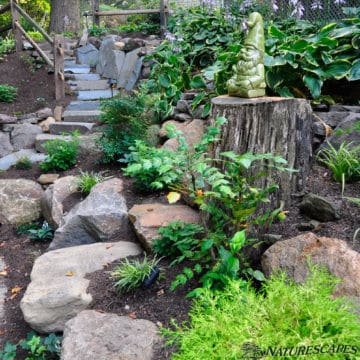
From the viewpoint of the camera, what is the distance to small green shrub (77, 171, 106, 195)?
4.49 m

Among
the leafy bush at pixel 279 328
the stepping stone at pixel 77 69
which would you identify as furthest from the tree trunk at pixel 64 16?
the leafy bush at pixel 279 328

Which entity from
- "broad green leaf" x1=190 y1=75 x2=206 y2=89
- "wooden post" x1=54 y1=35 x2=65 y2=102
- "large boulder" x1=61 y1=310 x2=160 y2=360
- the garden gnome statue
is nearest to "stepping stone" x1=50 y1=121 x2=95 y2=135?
"wooden post" x1=54 y1=35 x2=65 y2=102

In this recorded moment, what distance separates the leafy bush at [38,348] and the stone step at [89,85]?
5.62 meters

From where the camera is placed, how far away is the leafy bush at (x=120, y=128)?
4676 mm

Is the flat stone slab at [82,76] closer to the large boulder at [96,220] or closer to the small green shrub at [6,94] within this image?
the small green shrub at [6,94]

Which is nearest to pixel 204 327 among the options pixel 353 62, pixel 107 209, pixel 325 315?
pixel 325 315

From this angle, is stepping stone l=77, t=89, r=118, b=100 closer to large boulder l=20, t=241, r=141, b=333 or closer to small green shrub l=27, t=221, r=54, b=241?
small green shrub l=27, t=221, r=54, b=241

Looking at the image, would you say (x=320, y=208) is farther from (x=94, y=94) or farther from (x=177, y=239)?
(x=94, y=94)

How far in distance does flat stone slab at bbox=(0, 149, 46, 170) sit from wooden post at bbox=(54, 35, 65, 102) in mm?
1599

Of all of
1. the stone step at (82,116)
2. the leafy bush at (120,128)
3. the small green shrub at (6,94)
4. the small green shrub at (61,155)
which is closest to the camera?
the leafy bush at (120,128)

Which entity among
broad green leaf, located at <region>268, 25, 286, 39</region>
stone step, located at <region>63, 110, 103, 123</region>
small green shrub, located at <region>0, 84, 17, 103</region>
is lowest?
stone step, located at <region>63, 110, 103, 123</region>

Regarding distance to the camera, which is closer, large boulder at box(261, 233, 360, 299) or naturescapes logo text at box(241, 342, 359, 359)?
naturescapes logo text at box(241, 342, 359, 359)

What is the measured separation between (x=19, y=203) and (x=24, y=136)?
184 centimetres

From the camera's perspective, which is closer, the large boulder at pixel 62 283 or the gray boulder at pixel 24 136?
the large boulder at pixel 62 283
